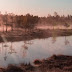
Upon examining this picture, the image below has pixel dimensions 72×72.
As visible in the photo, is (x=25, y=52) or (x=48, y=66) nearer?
(x=48, y=66)

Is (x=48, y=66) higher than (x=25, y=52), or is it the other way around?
(x=48, y=66)

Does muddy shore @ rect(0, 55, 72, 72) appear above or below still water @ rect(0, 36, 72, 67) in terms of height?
above

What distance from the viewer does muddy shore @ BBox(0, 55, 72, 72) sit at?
2119 centimetres

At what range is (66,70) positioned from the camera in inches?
885

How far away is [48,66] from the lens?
2427 cm

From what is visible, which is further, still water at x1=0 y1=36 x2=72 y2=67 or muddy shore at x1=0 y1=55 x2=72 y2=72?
still water at x1=0 y1=36 x2=72 y2=67

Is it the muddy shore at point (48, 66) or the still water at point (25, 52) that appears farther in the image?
the still water at point (25, 52)

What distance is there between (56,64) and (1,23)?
249 ft

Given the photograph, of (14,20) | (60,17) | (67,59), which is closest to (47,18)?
(60,17)

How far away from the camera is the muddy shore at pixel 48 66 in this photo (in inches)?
834

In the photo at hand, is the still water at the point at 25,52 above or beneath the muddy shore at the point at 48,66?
beneath

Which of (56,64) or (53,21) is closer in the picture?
(56,64)

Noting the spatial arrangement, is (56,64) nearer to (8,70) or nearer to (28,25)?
(8,70)

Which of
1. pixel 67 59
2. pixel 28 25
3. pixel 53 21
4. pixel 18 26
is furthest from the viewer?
pixel 53 21
